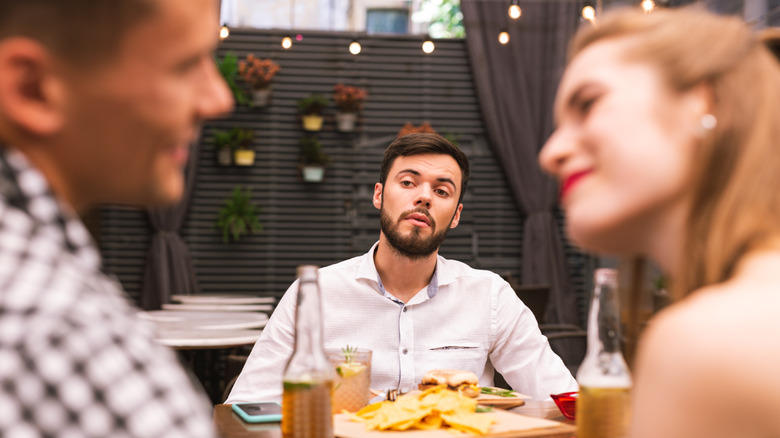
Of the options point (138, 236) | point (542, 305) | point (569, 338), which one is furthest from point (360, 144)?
point (569, 338)

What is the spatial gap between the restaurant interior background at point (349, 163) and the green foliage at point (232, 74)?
13 cm

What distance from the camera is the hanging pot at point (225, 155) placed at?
655cm

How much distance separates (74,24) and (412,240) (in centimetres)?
198

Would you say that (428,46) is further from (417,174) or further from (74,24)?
(74,24)

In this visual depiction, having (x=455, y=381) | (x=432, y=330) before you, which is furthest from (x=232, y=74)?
(x=455, y=381)

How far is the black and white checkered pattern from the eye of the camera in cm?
52

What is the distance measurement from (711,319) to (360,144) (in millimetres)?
6267

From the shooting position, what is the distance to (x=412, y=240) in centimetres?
256

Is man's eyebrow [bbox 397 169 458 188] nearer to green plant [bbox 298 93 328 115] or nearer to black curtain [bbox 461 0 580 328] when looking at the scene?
green plant [bbox 298 93 328 115]

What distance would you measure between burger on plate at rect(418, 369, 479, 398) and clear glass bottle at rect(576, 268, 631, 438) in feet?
1.42

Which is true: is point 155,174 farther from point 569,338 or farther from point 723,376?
point 569,338

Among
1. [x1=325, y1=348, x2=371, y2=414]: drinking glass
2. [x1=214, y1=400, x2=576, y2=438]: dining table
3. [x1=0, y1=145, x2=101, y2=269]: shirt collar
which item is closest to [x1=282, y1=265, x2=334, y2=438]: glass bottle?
[x1=214, y1=400, x2=576, y2=438]: dining table

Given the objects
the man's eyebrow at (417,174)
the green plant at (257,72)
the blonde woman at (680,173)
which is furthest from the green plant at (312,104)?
the blonde woman at (680,173)

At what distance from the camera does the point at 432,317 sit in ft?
8.32
